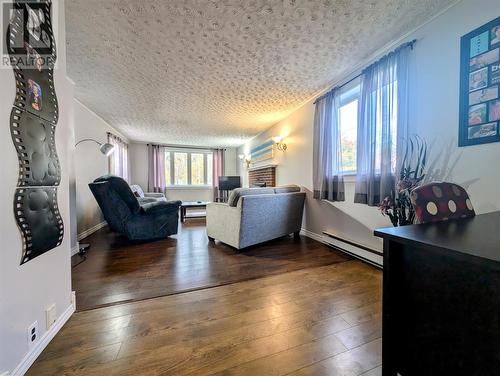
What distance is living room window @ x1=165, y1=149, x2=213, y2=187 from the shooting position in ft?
22.7

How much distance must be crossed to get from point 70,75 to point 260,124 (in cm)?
332

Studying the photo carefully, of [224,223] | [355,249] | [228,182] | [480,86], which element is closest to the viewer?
[480,86]

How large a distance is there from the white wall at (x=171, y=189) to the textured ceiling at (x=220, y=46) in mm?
2940

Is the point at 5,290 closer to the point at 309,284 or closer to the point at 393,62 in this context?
the point at 309,284

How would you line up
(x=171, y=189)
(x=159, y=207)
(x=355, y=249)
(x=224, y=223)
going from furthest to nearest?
(x=171, y=189) → (x=159, y=207) → (x=224, y=223) → (x=355, y=249)

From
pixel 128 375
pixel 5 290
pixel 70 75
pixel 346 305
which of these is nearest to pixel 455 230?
pixel 346 305

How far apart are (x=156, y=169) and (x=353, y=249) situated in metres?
6.08

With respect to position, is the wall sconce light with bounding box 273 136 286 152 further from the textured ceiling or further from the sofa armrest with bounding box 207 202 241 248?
the sofa armrest with bounding box 207 202 241 248

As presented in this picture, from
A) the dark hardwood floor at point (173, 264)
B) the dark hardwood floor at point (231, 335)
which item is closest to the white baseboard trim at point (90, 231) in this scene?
A: the dark hardwood floor at point (173, 264)

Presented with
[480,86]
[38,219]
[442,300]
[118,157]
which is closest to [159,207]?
[38,219]

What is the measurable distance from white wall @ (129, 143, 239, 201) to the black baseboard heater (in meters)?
5.05

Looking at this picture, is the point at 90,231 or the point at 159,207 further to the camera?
the point at 90,231

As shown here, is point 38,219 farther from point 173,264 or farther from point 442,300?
point 442,300

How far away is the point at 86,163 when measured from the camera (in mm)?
3543
